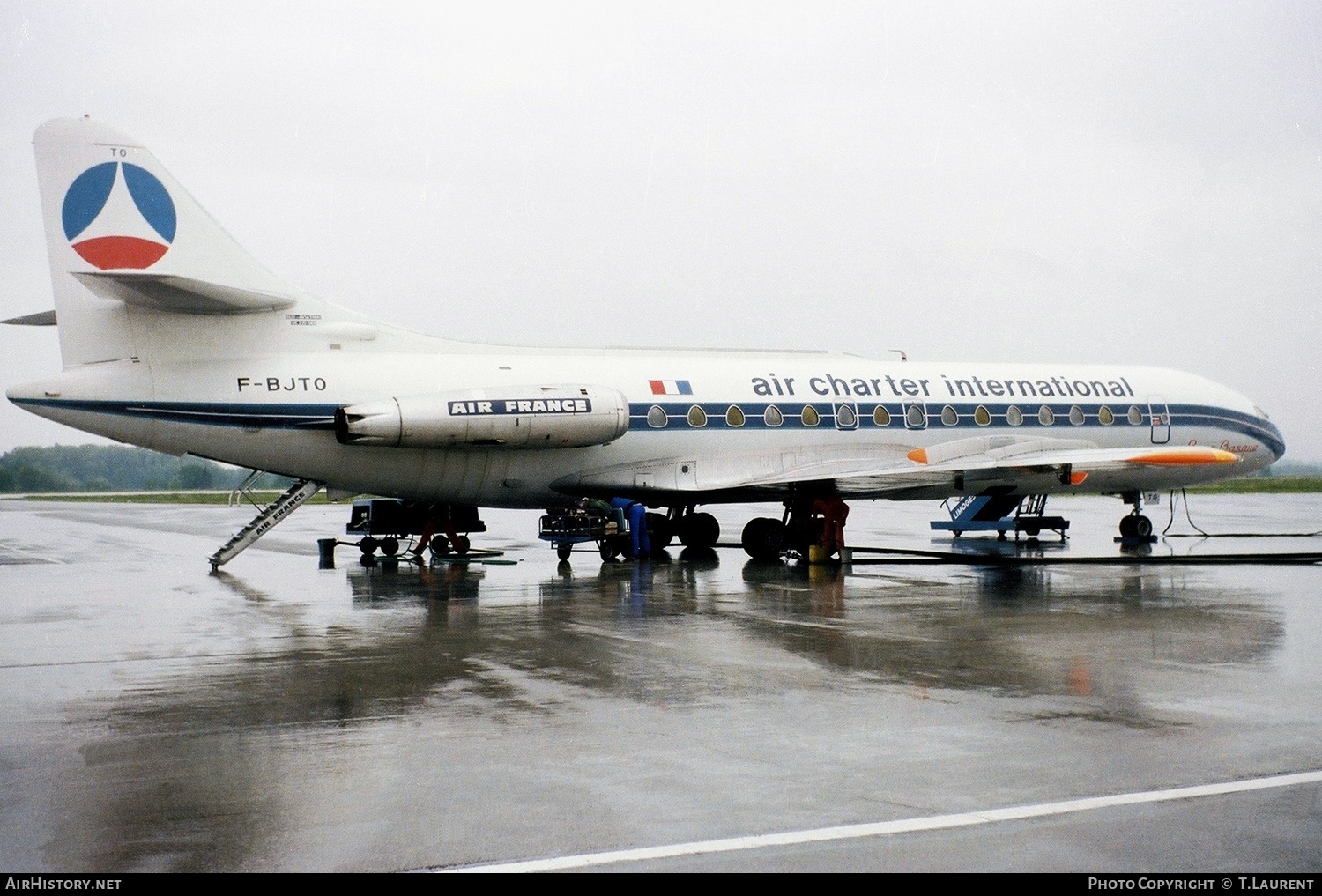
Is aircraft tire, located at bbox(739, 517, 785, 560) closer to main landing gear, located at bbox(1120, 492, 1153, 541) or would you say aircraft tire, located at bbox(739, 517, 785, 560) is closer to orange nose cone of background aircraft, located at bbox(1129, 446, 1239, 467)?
orange nose cone of background aircraft, located at bbox(1129, 446, 1239, 467)

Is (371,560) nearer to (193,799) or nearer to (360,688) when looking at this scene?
(360,688)

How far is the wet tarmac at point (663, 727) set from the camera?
596cm

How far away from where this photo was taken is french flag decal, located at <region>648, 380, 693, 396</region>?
2436cm

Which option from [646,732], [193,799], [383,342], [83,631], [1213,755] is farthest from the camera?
[383,342]

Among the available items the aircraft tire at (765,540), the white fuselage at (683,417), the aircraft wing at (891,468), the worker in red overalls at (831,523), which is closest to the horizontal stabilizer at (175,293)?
the white fuselage at (683,417)

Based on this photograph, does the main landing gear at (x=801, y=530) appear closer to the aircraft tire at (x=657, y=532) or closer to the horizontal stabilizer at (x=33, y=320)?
the aircraft tire at (x=657, y=532)

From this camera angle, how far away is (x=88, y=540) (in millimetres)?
33969

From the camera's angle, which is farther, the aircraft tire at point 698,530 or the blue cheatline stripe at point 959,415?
the aircraft tire at point 698,530

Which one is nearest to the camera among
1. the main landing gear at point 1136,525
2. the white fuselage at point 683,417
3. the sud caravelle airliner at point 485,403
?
the sud caravelle airliner at point 485,403

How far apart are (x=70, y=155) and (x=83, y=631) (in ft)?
30.7

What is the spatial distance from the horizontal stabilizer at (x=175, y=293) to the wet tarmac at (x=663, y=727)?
4687 mm

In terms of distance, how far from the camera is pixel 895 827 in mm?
6160

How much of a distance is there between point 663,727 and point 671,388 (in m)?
16.2
